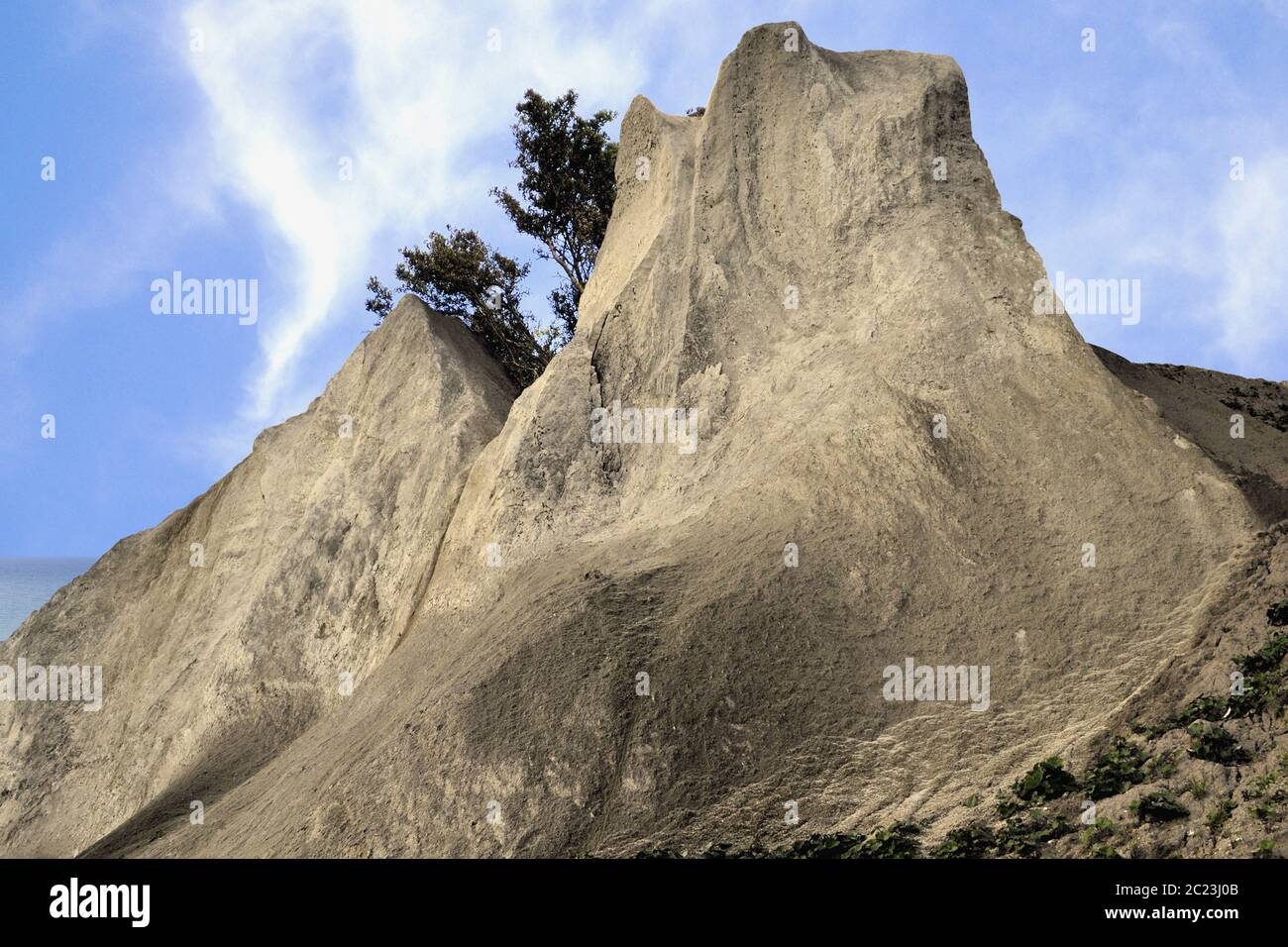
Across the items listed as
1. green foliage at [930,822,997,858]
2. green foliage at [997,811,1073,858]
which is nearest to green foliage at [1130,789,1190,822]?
green foliage at [997,811,1073,858]

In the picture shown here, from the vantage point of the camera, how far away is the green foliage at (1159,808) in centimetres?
868

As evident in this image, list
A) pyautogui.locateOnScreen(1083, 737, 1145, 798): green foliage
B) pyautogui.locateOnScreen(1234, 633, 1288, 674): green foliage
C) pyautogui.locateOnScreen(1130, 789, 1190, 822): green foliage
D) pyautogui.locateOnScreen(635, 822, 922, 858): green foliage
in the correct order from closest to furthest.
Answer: pyautogui.locateOnScreen(1130, 789, 1190, 822): green foliage, pyautogui.locateOnScreen(1083, 737, 1145, 798): green foliage, pyautogui.locateOnScreen(635, 822, 922, 858): green foliage, pyautogui.locateOnScreen(1234, 633, 1288, 674): green foliage

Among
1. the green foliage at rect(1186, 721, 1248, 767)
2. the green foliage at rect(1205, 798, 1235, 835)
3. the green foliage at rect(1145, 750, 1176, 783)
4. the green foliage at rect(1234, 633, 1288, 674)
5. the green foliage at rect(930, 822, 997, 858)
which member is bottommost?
the green foliage at rect(930, 822, 997, 858)

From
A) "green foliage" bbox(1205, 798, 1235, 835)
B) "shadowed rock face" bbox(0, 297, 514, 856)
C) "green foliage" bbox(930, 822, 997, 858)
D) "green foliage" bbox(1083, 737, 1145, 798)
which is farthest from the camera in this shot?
"shadowed rock face" bbox(0, 297, 514, 856)

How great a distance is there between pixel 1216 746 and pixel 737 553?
4.96 meters

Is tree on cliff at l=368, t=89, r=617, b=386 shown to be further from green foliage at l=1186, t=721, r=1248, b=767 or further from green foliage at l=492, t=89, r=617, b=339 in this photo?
green foliage at l=1186, t=721, r=1248, b=767

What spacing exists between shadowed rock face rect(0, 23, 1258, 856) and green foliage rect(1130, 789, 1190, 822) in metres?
1.29

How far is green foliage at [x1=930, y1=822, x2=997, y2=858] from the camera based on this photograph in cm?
912

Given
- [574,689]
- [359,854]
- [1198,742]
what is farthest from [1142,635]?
[359,854]

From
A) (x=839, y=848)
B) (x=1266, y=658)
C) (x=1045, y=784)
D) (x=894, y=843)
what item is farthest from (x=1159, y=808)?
(x=839, y=848)

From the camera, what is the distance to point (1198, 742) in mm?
9328

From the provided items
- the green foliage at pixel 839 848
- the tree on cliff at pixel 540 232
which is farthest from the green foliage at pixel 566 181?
the green foliage at pixel 839 848
